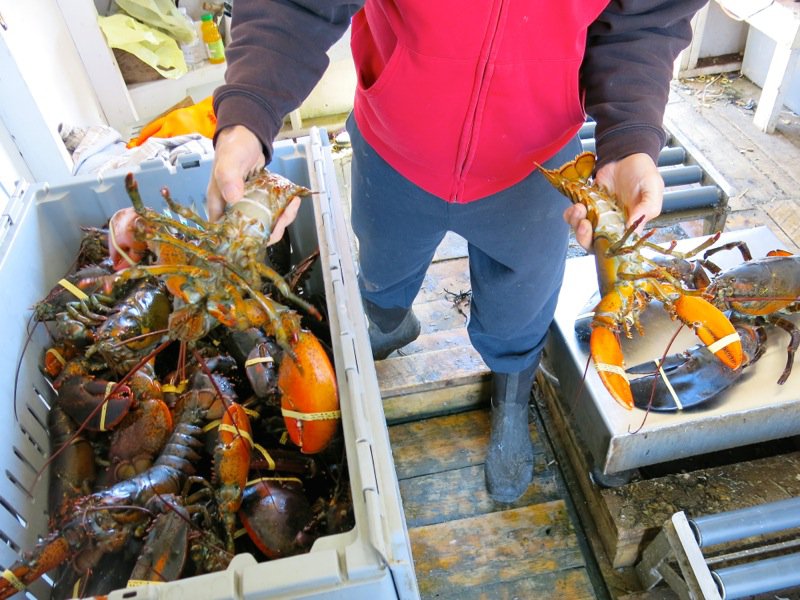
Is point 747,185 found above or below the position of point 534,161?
below

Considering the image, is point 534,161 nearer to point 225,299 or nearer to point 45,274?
point 225,299

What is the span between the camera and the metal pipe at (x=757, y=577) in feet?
3.90

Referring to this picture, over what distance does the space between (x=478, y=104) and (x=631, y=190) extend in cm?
30

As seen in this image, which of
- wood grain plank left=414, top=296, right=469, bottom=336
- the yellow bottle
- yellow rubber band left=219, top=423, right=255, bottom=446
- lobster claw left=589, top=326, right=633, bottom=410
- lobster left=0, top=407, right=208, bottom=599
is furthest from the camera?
the yellow bottle

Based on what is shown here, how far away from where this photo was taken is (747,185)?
8.52 feet

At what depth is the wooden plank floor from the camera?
1.45m

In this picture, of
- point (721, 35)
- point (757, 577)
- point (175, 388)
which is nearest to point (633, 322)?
point (757, 577)

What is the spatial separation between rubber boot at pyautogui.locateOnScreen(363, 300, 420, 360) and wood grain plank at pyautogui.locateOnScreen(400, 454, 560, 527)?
0.38 m

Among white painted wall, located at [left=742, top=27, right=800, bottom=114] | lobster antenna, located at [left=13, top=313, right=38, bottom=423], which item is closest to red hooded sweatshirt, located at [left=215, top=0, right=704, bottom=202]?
lobster antenna, located at [left=13, top=313, right=38, bottom=423]

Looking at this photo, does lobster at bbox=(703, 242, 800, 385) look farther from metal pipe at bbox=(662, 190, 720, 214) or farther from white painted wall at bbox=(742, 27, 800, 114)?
white painted wall at bbox=(742, 27, 800, 114)

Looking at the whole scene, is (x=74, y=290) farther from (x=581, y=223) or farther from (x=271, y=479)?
(x=581, y=223)

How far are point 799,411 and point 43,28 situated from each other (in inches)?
113

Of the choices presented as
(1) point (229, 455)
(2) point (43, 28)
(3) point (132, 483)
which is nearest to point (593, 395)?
(1) point (229, 455)

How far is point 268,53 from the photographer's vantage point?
1.01m
